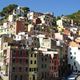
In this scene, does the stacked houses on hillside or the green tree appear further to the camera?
the green tree

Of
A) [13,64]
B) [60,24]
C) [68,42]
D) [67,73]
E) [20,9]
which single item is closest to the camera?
[13,64]

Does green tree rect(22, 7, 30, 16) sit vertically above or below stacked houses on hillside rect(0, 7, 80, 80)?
above

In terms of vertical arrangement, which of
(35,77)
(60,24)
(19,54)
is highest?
(60,24)

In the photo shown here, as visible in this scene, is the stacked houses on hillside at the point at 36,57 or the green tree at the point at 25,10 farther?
the green tree at the point at 25,10

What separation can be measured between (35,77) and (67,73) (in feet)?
39.9

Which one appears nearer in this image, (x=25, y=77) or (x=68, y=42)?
(x=25, y=77)

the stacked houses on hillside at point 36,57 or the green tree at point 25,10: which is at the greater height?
the green tree at point 25,10

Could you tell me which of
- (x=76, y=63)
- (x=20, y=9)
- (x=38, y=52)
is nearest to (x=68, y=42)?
(x=76, y=63)

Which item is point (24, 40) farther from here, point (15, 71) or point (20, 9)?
point (20, 9)

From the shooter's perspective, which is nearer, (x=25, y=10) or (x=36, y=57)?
(x=36, y=57)

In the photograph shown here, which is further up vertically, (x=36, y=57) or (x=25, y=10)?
(x=25, y=10)

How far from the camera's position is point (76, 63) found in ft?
282

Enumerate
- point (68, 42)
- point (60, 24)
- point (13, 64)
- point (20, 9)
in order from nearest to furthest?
point (13, 64)
point (68, 42)
point (60, 24)
point (20, 9)

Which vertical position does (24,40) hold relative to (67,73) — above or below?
above
